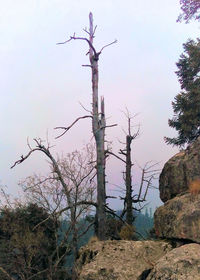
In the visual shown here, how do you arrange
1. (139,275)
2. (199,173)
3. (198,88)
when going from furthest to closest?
(198,88) < (199,173) < (139,275)

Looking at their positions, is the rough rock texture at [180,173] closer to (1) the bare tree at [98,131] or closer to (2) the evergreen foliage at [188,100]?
(1) the bare tree at [98,131]

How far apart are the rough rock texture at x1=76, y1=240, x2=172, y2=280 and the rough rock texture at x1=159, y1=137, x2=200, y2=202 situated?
7.14 ft

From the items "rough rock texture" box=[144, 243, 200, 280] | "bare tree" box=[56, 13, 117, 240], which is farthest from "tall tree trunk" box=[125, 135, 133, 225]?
"rough rock texture" box=[144, 243, 200, 280]

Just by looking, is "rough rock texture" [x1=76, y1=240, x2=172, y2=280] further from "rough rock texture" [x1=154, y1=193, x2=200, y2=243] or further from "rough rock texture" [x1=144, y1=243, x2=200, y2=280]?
"rough rock texture" [x1=144, y1=243, x2=200, y2=280]

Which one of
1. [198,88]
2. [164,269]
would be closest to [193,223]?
[164,269]

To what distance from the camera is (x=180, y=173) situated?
11.4 meters

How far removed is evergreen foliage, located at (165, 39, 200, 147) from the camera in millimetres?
24891

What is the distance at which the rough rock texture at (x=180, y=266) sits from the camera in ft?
24.1

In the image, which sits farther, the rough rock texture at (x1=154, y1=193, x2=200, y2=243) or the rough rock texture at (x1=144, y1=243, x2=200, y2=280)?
the rough rock texture at (x1=154, y1=193, x2=200, y2=243)

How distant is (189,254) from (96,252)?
3083 millimetres

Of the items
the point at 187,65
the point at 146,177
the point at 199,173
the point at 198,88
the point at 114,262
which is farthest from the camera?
the point at 187,65

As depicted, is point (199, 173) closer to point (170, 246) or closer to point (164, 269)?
point (170, 246)

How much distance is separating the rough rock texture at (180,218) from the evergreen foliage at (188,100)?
14.9 meters

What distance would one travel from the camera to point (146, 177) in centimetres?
2283
